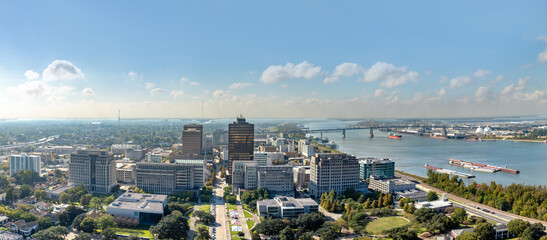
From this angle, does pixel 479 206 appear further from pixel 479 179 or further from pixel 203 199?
pixel 203 199

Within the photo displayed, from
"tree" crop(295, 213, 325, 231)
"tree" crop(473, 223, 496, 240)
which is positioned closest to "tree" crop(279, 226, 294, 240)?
"tree" crop(295, 213, 325, 231)

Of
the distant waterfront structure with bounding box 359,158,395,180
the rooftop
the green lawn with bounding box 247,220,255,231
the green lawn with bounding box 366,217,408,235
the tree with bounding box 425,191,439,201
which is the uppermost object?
the distant waterfront structure with bounding box 359,158,395,180

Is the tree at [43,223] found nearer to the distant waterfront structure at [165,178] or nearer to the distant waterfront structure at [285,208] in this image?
the distant waterfront structure at [165,178]

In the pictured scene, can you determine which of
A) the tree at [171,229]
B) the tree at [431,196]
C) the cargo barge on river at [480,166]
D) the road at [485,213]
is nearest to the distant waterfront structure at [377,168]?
the road at [485,213]

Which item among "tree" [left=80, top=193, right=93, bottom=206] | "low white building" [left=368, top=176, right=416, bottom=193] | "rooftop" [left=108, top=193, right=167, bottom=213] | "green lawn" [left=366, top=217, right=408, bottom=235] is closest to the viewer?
"green lawn" [left=366, top=217, right=408, bottom=235]

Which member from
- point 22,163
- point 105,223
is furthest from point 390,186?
point 22,163

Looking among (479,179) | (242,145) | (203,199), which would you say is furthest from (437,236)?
(479,179)

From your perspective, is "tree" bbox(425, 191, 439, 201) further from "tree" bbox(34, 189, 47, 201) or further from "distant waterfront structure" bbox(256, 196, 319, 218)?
"tree" bbox(34, 189, 47, 201)
